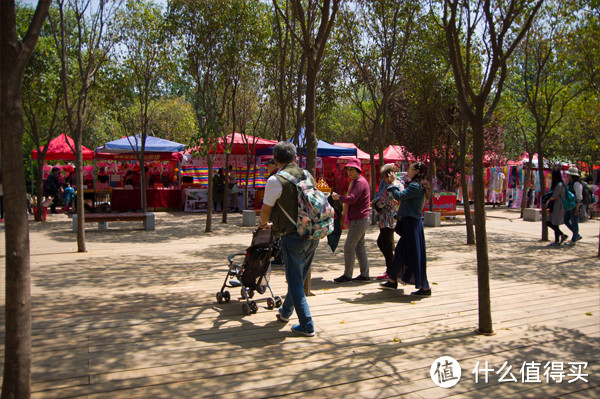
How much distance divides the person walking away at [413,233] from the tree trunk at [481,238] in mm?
1405

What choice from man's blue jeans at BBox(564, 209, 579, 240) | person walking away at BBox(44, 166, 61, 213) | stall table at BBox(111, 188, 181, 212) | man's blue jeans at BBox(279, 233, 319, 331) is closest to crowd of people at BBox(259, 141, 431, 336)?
man's blue jeans at BBox(279, 233, 319, 331)

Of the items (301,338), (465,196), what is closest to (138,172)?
(465,196)

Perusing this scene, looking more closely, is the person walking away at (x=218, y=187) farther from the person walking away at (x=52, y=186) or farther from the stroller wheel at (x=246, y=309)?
the stroller wheel at (x=246, y=309)

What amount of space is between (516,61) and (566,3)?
12.0ft

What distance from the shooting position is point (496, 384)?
3.91m

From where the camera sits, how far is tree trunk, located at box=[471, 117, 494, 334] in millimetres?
4918

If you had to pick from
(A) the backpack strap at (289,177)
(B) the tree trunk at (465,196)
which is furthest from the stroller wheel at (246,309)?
(B) the tree trunk at (465,196)

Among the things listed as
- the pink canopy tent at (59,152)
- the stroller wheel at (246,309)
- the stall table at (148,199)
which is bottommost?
the stroller wheel at (246,309)

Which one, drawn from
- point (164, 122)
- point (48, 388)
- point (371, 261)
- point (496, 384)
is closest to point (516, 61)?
point (371, 261)

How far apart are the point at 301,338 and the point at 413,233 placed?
7.64 feet

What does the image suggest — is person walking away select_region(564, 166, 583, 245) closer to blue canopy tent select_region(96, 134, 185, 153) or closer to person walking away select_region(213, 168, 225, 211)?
person walking away select_region(213, 168, 225, 211)

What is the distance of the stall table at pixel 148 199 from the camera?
20.2 metres

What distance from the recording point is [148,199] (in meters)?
21.3

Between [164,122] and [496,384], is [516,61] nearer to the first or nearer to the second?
[496,384]
